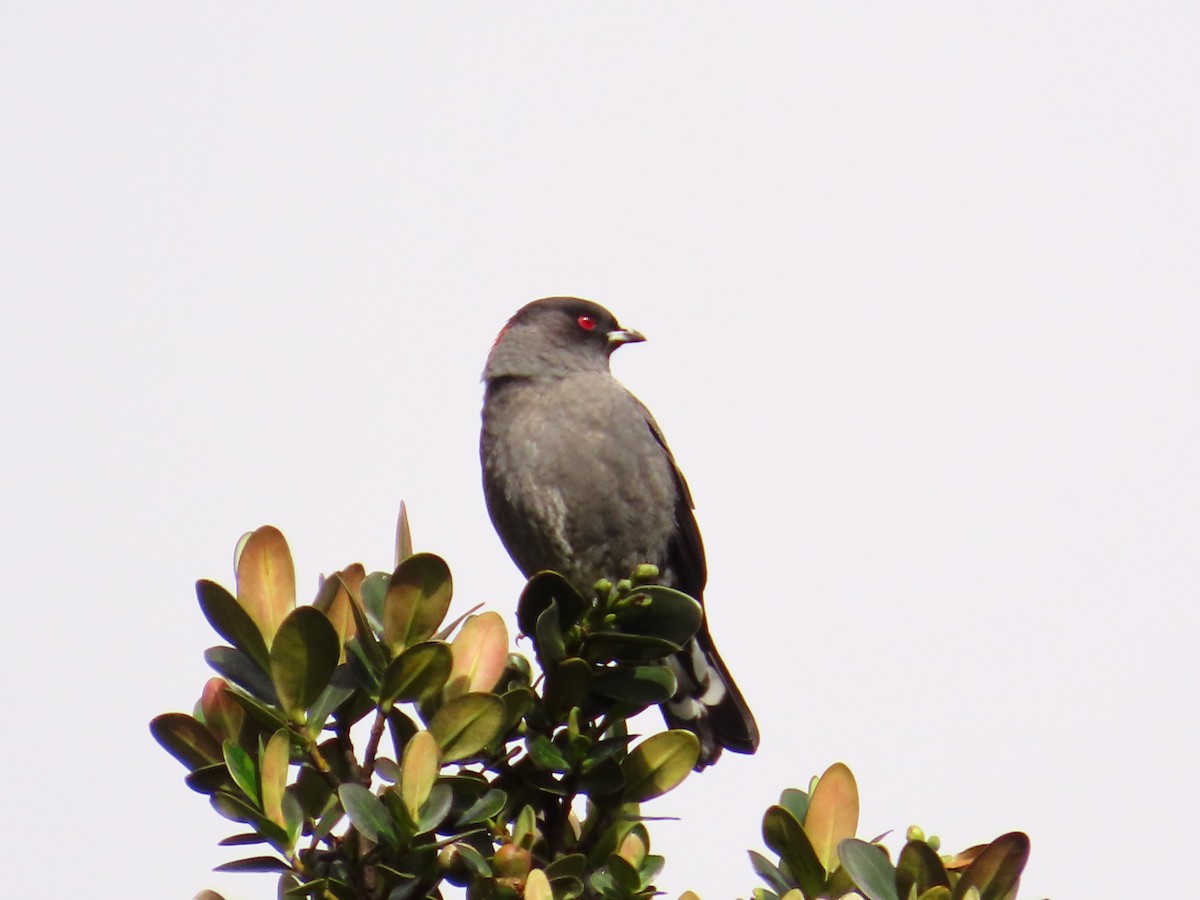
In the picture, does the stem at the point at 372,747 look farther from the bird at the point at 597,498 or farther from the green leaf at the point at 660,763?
the bird at the point at 597,498

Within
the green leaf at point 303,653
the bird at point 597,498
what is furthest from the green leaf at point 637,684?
the bird at point 597,498

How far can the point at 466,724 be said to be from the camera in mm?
2916

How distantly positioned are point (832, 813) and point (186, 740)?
1364 millimetres

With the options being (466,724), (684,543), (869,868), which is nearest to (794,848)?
(869,868)

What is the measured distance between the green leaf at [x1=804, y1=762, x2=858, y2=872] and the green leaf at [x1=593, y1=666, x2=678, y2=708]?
1.36 feet

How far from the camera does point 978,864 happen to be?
110 inches

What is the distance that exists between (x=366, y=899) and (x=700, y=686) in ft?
11.1

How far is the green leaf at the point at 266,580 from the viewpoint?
9.59 feet

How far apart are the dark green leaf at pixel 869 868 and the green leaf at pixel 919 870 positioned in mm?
26

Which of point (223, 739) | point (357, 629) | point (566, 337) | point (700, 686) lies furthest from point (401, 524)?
point (566, 337)

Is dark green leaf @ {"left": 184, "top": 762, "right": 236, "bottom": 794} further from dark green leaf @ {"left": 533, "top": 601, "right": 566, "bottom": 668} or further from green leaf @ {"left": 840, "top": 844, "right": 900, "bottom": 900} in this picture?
green leaf @ {"left": 840, "top": 844, "right": 900, "bottom": 900}

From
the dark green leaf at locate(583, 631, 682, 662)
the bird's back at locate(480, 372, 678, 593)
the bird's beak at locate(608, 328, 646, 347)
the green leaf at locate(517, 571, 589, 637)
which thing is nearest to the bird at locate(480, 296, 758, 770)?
the bird's back at locate(480, 372, 678, 593)

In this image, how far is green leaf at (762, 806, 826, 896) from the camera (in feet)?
9.80

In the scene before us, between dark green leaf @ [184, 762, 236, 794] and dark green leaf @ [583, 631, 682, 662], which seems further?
dark green leaf @ [583, 631, 682, 662]
